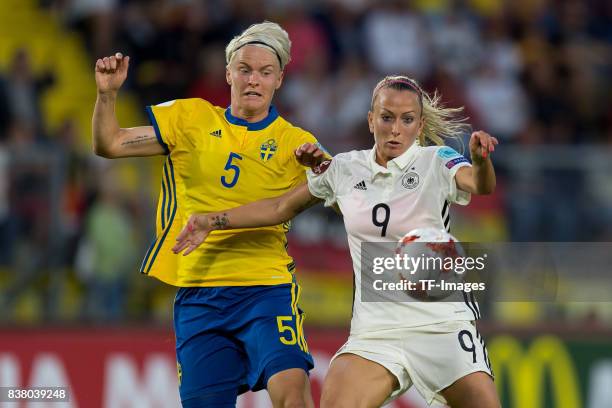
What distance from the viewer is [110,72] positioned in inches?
253

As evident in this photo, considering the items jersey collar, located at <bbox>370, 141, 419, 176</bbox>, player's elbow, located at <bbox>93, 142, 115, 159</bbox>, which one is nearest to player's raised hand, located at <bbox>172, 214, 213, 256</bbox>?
player's elbow, located at <bbox>93, 142, 115, 159</bbox>

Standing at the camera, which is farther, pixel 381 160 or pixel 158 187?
pixel 158 187

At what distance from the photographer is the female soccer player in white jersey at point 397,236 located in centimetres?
605

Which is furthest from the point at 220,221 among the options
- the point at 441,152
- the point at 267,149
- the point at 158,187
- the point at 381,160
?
the point at 158,187

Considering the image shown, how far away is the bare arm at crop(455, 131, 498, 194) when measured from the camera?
5.67 meters

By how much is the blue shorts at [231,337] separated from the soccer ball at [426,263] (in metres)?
0.67

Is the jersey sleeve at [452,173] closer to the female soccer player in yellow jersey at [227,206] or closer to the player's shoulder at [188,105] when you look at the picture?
the female soccer player in yellow jersey at [227,206]

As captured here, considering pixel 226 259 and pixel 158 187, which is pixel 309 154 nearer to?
pixel 226 259

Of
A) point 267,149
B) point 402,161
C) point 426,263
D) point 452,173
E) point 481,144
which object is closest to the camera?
point 481,144

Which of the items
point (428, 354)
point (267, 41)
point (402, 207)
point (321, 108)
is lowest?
point (428, 354)

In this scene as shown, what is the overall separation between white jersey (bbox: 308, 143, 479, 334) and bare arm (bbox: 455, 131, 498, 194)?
7 cm

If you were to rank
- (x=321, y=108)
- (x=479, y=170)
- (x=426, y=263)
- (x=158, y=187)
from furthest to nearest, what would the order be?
(x=321, y=108), (x=158, y=187), (x=426, y=263), (x=479, y=170)

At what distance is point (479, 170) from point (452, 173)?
0.88 ft

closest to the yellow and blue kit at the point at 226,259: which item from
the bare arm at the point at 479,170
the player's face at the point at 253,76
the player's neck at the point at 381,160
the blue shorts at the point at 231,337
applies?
the blue shorts at the point at 231,337
